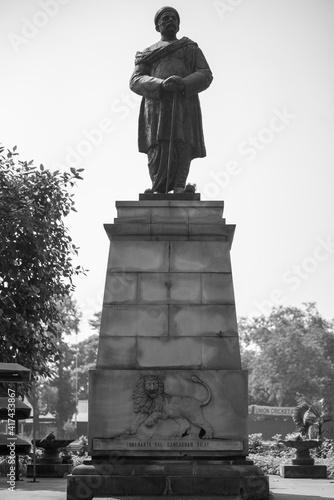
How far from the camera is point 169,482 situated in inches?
521

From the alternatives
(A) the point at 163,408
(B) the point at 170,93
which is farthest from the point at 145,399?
(B) the point at 170,93

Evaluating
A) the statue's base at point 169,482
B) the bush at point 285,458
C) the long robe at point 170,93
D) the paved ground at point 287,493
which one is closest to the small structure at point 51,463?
the paved ground at point 287,493

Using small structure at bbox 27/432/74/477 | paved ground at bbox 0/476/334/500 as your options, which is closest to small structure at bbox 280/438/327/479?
paved ground at bbox 0/476/334/500

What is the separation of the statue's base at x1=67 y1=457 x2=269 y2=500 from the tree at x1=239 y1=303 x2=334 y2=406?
72.3 meters

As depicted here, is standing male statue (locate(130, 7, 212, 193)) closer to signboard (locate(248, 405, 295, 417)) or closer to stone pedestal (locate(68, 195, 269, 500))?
stone pedestal (locate(68, 195, 269, 500))

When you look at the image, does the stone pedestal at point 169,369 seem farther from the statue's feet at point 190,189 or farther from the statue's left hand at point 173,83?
the statue's left hand at point 173,83

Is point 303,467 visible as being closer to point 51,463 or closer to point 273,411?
point 51,463

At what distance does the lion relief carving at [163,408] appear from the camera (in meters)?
13.8

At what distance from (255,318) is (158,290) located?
281 ft

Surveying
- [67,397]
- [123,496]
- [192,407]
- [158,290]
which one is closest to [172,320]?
[158,290]

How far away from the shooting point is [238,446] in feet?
45.2

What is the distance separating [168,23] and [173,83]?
1.50 metres

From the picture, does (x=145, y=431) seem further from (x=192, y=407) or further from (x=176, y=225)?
(x=176, y=225)

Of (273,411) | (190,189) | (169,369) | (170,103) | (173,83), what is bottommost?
(169,369)
